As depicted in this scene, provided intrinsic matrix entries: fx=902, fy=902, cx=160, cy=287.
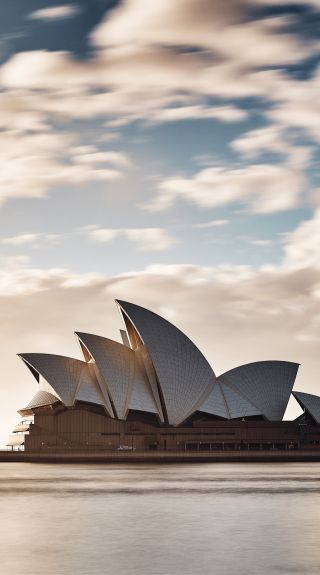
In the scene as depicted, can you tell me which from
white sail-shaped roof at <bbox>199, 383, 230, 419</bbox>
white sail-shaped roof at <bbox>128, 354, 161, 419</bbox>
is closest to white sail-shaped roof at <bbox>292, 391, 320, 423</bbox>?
white sail-shaped roof at <bbox>199, 383, 230, 419</bbox>

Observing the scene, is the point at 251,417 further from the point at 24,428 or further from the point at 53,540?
the point at 53,540

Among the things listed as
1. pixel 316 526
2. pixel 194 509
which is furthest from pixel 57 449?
pixel 316 526

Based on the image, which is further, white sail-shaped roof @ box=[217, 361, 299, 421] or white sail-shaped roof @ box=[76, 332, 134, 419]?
white sail-shaped roof @ box=[217, 361, 299, 421]

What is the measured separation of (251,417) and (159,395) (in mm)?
11699

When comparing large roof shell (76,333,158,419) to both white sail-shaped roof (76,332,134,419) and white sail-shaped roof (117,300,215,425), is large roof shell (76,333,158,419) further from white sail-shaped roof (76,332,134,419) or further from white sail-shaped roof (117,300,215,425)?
white sail-shaped roof (117,300,215,425)

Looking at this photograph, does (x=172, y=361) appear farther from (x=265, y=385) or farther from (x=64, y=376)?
(x=265, y=385)

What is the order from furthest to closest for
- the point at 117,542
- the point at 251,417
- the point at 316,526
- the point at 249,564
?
1. the point at 251,417
2. the point at 316,526
3. the point at 117,542
4. the point at 249,564

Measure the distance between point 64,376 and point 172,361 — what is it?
35.5ft

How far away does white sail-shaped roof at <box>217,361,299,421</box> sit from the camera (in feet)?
316

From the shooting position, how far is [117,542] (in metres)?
21.8

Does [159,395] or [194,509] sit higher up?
[159,395]

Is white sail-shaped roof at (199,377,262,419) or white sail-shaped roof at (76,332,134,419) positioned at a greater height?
white sail-shaped roof at (76,332,134,419)

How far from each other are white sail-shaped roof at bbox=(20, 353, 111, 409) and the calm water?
47.6 m

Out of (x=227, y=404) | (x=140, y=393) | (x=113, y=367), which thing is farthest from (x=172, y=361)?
(x=227, y=404)
